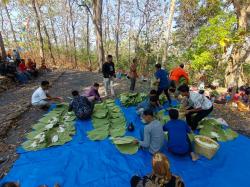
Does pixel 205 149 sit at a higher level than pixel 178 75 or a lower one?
lower

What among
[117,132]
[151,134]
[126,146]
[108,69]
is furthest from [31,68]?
[151,134]

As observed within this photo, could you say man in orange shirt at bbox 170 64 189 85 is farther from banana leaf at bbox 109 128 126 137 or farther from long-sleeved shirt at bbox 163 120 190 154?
long-sleeved shirt at bbox 163 120 190 154

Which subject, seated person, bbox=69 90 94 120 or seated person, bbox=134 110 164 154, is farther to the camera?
seated person, bbox=69 90 94 120

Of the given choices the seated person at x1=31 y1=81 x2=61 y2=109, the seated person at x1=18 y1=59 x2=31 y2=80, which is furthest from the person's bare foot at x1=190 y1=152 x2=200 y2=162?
the seated person at x1=18 y1=59 x2=31 y2=80

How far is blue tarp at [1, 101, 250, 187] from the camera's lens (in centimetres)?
372

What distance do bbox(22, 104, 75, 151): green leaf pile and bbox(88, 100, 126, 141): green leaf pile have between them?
0.53m

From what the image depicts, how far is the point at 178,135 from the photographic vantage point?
4.18 metres

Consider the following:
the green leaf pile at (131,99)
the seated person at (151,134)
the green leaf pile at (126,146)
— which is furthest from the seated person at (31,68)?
the seated person at (151,134)

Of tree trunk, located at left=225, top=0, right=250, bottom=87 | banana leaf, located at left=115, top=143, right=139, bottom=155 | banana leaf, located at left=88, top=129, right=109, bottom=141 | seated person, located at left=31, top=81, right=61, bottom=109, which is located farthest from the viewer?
tree trunk, located at left=225, top=0, right=250, bottom=87

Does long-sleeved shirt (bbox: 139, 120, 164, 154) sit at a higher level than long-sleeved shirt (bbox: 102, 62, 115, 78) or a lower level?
lower

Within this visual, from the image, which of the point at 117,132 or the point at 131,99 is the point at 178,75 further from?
the point at 117,132

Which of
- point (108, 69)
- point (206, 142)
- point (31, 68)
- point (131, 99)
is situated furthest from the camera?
point (31, 68)

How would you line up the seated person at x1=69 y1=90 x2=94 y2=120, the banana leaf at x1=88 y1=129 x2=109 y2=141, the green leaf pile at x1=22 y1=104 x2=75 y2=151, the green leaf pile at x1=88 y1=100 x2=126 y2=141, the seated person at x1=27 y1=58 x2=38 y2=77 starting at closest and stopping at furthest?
the green leaf pile at x1=22 y1=104 x2=75 y2=151 < the banana leaf at x1=88 y1=129 x2=109 y2=141 < the green leaf pile at x1=88 y1=100 x2=126 y2=141 < the seated person at x1=69 y1=90 x2=94 y2=120 < the seated person at x1=27 y1=58 x2=38 y2=77

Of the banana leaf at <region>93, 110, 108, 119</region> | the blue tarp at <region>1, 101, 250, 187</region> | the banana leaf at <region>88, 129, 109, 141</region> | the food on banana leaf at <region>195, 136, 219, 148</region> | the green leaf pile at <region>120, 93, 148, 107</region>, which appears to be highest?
the green leaf pile at <region>120, 93, 148, 107</region>
